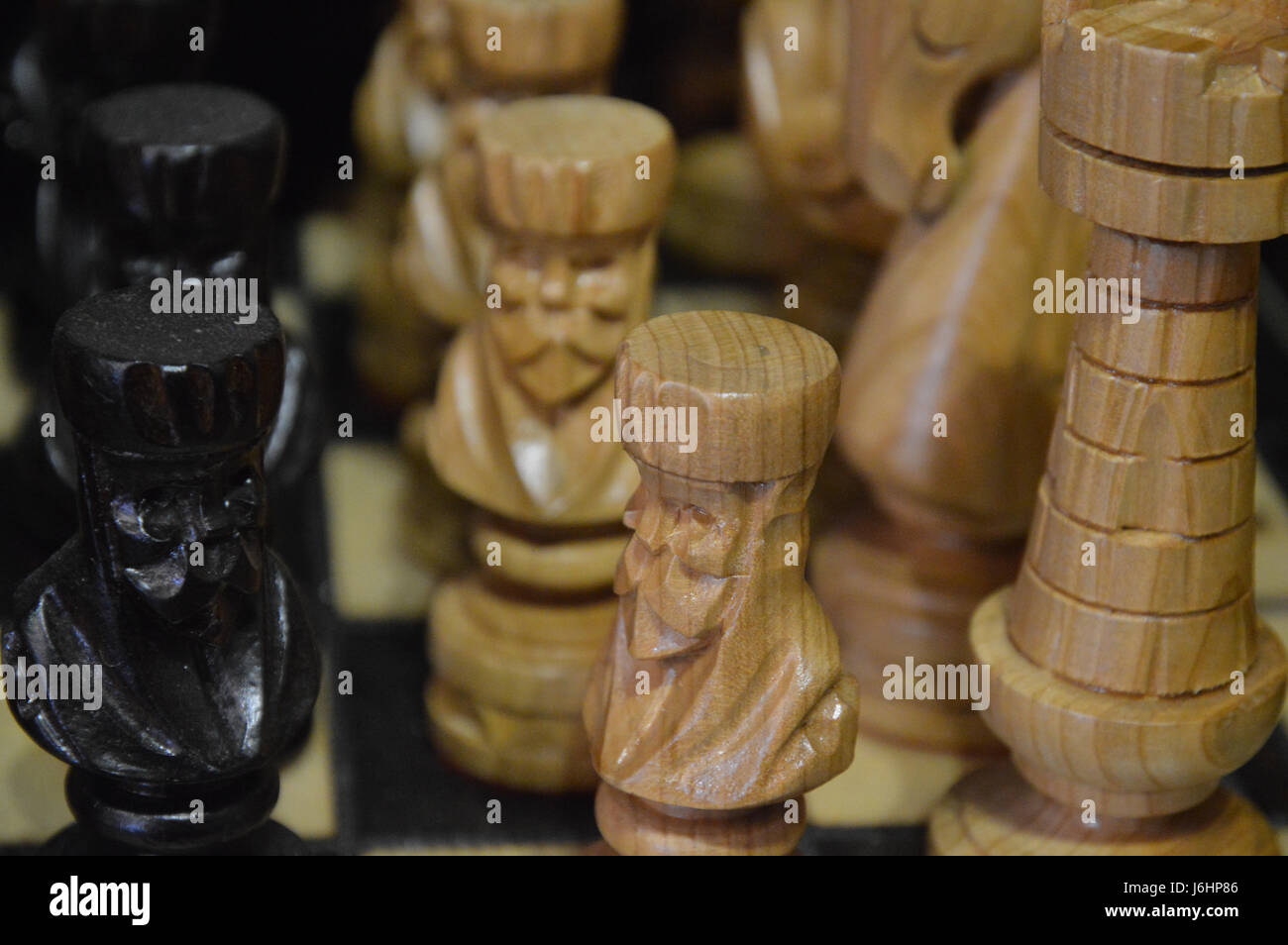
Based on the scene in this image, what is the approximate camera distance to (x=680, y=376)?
3.24 ft

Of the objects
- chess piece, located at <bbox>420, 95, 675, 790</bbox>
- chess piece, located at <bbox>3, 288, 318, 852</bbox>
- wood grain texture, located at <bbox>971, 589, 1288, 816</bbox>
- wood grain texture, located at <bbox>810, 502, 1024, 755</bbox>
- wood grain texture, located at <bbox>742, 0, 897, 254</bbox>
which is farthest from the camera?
wood grain texture, located at <bbox>742, 0, 897, 254</bbox>

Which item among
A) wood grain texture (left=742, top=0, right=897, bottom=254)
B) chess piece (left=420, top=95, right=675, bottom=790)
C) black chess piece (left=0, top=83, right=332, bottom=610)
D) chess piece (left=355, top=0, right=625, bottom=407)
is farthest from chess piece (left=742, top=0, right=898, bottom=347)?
black chess piece (left=0, top=83, right=332, bottom=610)

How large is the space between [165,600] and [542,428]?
12.5 inches

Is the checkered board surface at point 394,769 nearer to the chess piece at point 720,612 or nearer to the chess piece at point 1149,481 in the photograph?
the chess piece at point 1149,481

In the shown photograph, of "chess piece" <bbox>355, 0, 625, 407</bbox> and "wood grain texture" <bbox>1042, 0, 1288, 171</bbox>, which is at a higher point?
"wood grain texture" <bbox>1042, 0, 1288, 171</bbox>

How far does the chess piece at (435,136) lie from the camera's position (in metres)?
1.41

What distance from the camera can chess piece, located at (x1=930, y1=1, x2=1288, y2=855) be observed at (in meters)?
1.01

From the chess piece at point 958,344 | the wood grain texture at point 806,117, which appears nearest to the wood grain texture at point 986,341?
the chess piece at point 958,344

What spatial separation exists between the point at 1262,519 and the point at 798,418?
0.70m

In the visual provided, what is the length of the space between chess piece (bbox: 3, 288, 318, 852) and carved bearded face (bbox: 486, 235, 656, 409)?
0.23 meters

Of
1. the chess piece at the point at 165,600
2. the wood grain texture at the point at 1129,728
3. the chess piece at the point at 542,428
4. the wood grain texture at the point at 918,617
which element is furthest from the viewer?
the wood grain texture at the point at 918,617

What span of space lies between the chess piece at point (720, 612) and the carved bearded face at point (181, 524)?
182 mm

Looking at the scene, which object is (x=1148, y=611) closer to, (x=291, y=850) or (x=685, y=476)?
(x=685, y=476)

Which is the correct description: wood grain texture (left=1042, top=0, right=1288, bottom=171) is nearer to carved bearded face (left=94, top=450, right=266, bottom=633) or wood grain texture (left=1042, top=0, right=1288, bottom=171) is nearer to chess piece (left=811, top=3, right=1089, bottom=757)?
chess piece (left=811, top=3, right=1089, bottom=757)
